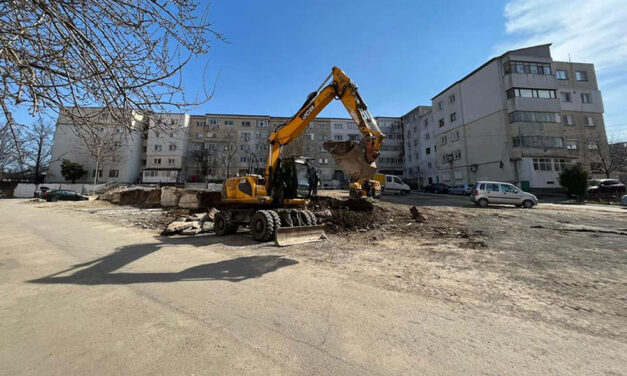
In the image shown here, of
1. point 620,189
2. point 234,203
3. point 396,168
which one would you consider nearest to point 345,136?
point 396,168

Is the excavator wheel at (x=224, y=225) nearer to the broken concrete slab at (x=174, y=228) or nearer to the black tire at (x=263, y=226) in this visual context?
the broken concrete slab at (x=174, y=228)

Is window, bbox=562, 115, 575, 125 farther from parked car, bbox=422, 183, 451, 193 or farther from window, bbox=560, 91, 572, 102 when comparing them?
parked car, bbox=422, 183, 451, 193

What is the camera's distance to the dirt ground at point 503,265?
11.8 ft

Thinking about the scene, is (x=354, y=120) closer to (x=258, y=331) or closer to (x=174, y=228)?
(x=258, y=331)

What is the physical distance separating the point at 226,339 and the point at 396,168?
217 ft

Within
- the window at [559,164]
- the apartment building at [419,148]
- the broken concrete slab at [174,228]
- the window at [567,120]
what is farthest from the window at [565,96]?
the broken concrete slab at [174,228]

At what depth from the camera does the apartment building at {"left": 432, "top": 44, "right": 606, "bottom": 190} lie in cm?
3312

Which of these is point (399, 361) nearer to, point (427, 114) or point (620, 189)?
point (620, 189)

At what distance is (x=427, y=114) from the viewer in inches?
2168

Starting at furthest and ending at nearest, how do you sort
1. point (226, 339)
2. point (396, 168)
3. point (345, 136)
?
point (396, 168) < point (345, 136) < point (226, 339)

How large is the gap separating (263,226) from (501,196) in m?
17.8

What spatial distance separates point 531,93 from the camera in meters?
34.0

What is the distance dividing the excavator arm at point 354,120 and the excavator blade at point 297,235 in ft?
7.66

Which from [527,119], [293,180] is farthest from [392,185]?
[293,180]
